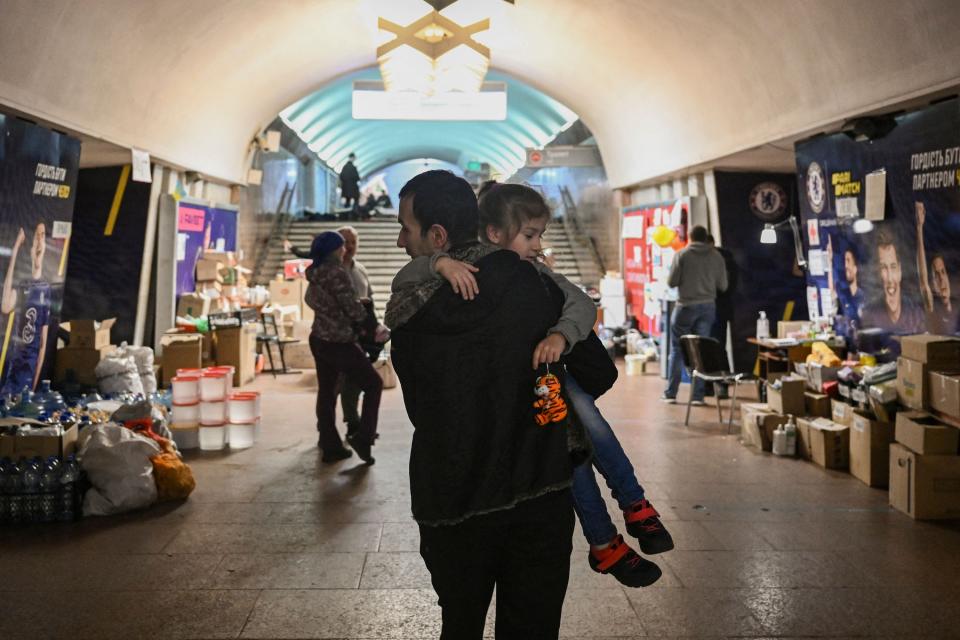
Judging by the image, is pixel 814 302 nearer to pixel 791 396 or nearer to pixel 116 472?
pixel 791 396

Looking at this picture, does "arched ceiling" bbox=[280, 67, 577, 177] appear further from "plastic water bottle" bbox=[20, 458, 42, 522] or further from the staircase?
"plastic water bottle" bbox=[20, 458, 42, 522]

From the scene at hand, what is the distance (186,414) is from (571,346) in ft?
18.3

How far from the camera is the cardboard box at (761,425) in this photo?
6.94 metres

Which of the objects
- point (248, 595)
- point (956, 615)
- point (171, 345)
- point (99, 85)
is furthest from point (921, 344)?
point (171, 345)

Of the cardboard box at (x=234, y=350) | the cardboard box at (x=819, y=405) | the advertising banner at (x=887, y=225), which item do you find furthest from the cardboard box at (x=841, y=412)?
the cardboard box at (x=234, y=350)

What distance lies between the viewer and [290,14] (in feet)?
32.3

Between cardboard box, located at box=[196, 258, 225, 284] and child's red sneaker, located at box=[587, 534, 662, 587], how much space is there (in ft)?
31.5

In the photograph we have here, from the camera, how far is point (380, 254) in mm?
18906

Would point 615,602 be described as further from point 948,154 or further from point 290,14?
point 290,14

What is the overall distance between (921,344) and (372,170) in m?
34.9

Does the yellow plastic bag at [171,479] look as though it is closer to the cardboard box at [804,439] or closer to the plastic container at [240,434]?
the plastic container at [240,434]

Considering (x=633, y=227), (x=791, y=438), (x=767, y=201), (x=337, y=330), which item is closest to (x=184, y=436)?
(x=337, y=330)

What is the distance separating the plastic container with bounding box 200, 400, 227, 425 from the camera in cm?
687

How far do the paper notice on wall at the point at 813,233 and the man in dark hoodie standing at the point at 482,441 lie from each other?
6.75 m
